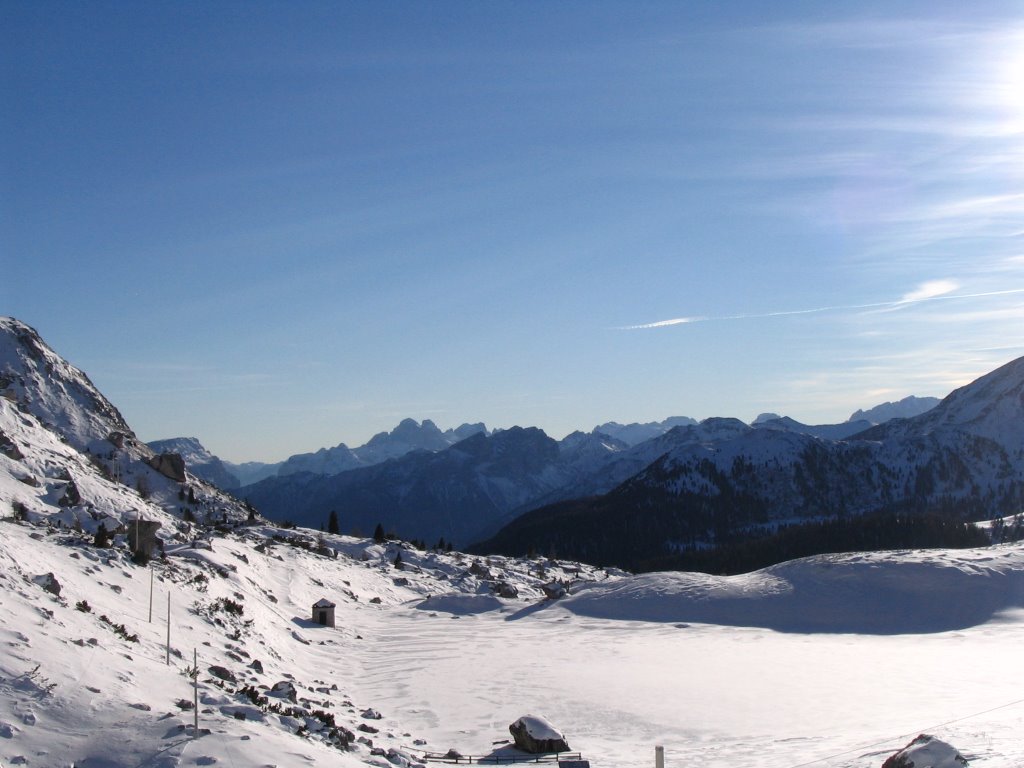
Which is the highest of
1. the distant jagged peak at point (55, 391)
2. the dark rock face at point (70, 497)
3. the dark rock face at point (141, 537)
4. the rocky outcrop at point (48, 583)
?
the distant jagged peak at point (55, 391)

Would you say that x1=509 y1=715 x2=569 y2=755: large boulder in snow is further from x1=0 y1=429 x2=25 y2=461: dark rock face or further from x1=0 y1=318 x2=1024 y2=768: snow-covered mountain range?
x1=0 y1=429 x2=25 y2=461: dark rock face

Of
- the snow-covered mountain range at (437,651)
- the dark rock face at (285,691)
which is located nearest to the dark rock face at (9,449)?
the snow-covered mountain range at (437,651)

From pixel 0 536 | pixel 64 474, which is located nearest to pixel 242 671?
pixel 0 536

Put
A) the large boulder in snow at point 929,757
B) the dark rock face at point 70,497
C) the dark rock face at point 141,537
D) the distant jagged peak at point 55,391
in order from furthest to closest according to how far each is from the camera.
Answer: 1. the distant jagged peak at point 55,391
2. the dark rock face at point 70,497
3. the dark rock face at point 141,537
4. the large boulder in snow at point 929,757

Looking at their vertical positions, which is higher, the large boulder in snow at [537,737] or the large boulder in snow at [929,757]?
the large boulder in snow at [929,757]

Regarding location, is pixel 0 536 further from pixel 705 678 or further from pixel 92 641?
pixel 705 678

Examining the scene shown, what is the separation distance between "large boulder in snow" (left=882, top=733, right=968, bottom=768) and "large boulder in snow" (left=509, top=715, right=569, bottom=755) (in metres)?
12.5

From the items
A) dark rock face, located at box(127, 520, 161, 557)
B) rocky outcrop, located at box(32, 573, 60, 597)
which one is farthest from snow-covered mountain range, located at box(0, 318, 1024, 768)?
dark rock face, located at box(127, 520, 161, 557)

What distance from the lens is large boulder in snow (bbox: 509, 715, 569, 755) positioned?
2905 cm

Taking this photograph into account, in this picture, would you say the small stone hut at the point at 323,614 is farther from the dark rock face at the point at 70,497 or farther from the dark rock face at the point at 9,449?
the dark rock face at the point at 9,449

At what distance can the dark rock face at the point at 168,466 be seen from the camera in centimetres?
12162

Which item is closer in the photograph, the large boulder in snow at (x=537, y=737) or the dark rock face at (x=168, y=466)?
the large boulder in snow at (x=537, y=737)

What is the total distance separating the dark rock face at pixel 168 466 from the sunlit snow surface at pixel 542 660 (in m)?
52.2

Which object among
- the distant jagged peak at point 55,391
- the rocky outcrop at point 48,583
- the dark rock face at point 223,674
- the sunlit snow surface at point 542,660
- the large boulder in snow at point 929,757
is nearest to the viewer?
the large boulder in snow at point 929,757
